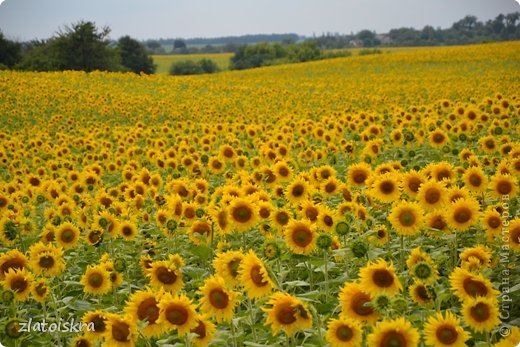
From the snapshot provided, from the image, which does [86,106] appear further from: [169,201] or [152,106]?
[169,201]

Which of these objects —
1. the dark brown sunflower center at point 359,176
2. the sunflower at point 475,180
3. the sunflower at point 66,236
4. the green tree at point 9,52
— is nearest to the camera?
the sunflower at point 475,180

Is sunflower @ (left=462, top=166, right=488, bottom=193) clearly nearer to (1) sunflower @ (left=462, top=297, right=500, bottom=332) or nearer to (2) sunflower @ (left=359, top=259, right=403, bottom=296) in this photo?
(1) sunflower @ (left=462, top=297, right=500, bottom=332)

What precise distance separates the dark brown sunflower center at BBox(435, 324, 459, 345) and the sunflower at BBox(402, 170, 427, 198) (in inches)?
84.3

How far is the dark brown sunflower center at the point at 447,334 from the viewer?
267cm

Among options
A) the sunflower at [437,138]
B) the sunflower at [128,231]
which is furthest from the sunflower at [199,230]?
the sunflower at [437,138]

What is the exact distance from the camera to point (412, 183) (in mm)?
4781

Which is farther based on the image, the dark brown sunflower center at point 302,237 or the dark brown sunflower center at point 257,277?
the dark brown sunflower center at point 302,237

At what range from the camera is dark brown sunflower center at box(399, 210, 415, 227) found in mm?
4105

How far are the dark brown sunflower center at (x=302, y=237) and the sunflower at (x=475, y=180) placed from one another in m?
1.82

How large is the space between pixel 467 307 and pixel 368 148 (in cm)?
455

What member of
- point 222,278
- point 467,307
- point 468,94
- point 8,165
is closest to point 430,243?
point 467,307

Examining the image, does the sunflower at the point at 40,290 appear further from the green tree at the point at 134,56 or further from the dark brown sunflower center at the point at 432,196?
the green tree at the point at 134,56

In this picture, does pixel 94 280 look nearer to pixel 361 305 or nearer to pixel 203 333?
pixel 203 333

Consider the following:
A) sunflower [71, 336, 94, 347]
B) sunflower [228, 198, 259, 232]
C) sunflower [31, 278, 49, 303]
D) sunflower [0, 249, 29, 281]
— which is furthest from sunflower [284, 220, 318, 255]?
sunflower [0, 249, 29, 281]
